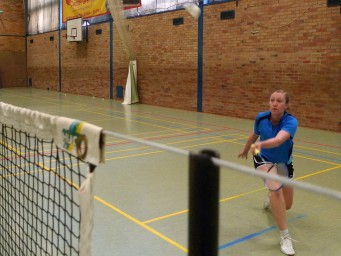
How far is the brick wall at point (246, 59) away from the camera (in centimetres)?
942

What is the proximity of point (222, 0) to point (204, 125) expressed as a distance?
426 centimetres

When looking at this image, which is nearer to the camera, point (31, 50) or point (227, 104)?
point (227, 104)

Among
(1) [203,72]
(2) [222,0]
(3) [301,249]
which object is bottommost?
(3) [301,249]

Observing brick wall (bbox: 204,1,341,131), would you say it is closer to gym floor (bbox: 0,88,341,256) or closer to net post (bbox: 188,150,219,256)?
gym floor (bbox: 0,88,341,256)

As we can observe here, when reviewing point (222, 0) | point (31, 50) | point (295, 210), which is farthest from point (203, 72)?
point (31, 50)

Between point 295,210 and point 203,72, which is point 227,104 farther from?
point 295,210

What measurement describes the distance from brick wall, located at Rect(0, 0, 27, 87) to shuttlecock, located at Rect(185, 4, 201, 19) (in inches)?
640

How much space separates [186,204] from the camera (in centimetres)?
441

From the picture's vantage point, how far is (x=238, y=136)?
28.7 ft

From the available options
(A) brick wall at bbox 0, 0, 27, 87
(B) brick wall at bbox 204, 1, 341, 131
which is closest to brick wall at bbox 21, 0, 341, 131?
(B) brick wall at bbox 204, 1, 341, 131

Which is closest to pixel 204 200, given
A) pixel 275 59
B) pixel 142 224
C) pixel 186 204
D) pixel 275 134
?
pixel 275 134

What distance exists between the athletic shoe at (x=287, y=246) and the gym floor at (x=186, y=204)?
6 centimetres

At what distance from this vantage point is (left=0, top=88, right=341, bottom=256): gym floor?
336cm

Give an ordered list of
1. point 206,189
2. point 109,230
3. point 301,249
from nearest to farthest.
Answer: point 206,189 < point 301,249 < point 109,230
